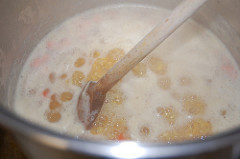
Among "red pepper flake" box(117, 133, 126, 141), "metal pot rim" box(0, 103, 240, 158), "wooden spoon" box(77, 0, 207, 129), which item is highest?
"wooden spoon" box(77, 0, 207, 129)

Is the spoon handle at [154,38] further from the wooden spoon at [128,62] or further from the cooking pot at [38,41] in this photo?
the cooking pot at [38,41]

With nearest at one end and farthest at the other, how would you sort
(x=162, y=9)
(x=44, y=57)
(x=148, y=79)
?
1. (x=148, y=79)
2. (x=44, y=57)
3. (x=162, y=9)

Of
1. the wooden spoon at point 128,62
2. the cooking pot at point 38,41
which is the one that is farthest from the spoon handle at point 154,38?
the cooking pot at point 38,41

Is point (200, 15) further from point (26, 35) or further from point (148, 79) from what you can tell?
Result: point (26, 35)

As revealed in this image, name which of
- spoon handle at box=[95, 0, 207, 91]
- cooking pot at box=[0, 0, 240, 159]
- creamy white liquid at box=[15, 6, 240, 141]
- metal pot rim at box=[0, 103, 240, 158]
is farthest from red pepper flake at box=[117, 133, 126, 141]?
metal pot rim at box=[0, 103, 240, 158]

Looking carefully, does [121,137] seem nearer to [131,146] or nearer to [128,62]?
[128,62]

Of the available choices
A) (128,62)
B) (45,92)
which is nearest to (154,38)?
(128,62)

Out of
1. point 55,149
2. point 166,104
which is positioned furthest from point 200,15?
point 55,149

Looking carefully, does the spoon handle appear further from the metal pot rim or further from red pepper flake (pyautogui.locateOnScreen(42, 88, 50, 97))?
the metal pot rim
